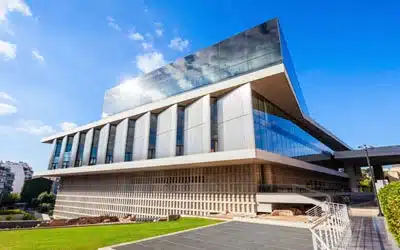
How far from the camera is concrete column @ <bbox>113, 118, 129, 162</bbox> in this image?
2784 centimetres

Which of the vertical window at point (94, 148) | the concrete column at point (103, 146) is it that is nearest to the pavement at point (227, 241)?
the concrete column at point (103, 146)

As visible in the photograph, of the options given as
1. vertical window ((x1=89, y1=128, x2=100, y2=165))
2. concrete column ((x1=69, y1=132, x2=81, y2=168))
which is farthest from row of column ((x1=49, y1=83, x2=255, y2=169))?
concrete column ((x1=69, y1=132, x2=81, y2=168))

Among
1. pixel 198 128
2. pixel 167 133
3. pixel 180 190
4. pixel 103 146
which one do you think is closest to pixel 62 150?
pixel 103 146

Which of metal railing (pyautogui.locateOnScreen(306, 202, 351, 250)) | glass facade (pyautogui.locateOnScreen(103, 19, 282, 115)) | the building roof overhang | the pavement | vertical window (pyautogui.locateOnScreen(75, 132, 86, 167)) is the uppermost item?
glass facade (pyautogui.locateOnScreen(103, 19, 282, 115))

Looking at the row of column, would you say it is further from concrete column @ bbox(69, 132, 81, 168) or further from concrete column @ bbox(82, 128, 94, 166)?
concrete column @ bbox(69, 132, 81, 168)

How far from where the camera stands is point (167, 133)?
23625mm

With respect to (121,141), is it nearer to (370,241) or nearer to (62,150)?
(62,150)

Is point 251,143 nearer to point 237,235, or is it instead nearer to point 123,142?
point 237,235

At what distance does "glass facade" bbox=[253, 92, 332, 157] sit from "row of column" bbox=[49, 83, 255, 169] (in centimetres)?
123

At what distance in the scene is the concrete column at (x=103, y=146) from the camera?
99.1ft

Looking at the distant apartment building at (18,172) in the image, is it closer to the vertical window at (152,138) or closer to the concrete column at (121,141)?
the concrete column at (121,141)

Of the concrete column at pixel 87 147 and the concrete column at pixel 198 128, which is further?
the concrete column at pixel 87 147

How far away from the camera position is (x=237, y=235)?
350 inches

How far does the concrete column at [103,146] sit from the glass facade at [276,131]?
22.0m
